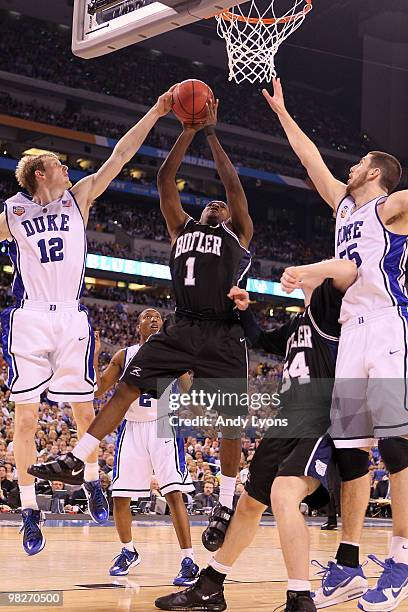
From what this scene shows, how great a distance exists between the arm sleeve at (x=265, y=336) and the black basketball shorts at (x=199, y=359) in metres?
0.14

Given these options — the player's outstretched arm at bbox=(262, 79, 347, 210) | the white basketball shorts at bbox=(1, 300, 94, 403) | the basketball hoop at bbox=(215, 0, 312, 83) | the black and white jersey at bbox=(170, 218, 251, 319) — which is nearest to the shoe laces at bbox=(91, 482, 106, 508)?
the white basketball shorts at bbox=(1, 300, 94, 403)

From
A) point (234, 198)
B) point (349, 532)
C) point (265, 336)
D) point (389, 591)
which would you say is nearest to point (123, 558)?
point (349, 532)

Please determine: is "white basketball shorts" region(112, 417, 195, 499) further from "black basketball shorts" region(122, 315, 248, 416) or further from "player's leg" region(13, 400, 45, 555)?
"black basketball shorts" region(122, 315, 248, 416)

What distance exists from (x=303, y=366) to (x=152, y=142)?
30.0 m

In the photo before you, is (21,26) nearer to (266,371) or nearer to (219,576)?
(266,371)

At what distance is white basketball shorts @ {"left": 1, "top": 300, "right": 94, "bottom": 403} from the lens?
5.73 m

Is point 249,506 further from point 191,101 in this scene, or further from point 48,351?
point 191,101

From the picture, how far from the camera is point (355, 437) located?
4766 millimetres

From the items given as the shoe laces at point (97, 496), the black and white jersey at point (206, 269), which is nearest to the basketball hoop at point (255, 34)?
the black and white jersey at point (206, 269)

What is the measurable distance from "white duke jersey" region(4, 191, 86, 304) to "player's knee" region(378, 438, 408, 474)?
2441mm

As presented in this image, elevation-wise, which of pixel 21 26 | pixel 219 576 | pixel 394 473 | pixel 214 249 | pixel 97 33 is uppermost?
pixel 21 26

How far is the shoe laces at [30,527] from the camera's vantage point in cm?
553

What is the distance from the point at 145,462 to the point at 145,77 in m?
29.0

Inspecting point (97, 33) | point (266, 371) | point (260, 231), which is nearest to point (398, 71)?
point (266, 371)
